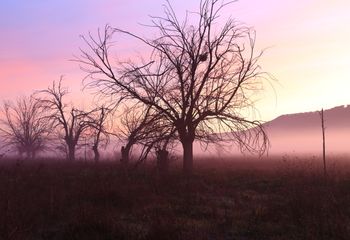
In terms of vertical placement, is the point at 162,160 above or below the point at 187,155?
below

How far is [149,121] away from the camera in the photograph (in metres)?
19.2

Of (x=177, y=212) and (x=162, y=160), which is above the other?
A: (x=162, y=160)

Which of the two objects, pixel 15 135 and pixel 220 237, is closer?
pixel 220 237

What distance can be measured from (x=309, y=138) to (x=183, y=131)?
185m

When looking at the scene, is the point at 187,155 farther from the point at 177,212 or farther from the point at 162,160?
the point at 177,212

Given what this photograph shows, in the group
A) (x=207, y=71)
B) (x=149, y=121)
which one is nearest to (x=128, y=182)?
(x=149, y=121)

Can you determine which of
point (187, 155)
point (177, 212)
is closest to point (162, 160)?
point (187, 155)

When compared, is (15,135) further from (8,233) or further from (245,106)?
(8,233)

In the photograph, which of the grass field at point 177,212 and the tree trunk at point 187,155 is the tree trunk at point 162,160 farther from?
the grass field at point 177,212

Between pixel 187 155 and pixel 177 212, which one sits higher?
pixel 187 155

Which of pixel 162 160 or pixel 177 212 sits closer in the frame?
pixel 177 212

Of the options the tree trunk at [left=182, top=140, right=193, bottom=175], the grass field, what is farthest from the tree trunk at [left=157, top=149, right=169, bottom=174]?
the grass field

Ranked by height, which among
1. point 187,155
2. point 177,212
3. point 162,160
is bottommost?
point 177,212

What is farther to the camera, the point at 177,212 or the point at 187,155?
the point at 187,155
